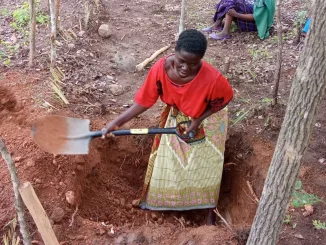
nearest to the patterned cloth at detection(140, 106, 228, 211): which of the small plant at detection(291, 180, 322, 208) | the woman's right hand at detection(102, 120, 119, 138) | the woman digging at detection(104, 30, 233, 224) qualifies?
the woman digging at detection(104, 30, 233, 224)

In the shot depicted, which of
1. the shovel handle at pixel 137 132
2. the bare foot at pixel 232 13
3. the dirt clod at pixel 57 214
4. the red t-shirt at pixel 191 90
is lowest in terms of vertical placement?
the dirt clod at pixel 57 214

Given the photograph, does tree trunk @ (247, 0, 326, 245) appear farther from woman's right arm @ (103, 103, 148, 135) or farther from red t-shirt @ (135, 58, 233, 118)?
woman's right arm @ (103, 103, 148, 135)

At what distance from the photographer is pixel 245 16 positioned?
4996mm

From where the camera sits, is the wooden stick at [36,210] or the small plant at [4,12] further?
the small plant at [4,12]

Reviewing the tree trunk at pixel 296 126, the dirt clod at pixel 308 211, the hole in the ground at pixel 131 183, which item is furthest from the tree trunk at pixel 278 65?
the tree trunk at pixel 296 126

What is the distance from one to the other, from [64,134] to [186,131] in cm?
81

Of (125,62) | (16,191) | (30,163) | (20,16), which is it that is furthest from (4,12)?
(16,191)

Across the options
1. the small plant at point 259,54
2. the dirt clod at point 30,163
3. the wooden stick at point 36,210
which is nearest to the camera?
the wooden stick at point 36,210

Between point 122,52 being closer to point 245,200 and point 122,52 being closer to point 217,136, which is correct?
point 217,136

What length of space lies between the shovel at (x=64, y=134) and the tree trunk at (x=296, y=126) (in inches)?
39.8

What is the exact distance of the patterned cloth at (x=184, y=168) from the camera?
2881 mm

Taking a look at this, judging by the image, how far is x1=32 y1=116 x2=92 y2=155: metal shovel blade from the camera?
264 cm

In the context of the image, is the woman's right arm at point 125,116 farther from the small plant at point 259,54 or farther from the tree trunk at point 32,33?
the small plant at point 259,54

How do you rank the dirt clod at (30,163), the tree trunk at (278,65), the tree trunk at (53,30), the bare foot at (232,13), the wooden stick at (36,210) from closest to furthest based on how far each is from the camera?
1. the wooden stick at (36,210)
2. the dirt clod at (30,163)
3. the tree trunk at (278,65)
4. the tree trunk at (53,30)
5. the bare foot at (232,13)
